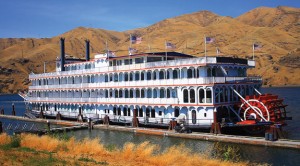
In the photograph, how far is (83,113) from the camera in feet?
166

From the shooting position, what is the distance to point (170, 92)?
38875 mm

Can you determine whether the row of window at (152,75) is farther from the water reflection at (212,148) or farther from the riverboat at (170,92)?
the water reflection at (212,148)

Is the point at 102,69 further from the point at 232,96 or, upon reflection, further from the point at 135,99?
the point at 232,96

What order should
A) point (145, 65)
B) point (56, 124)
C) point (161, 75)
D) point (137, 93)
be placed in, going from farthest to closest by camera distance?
point (56, 124) → point (137, 93) → point (145, 65) → point (161, 75)

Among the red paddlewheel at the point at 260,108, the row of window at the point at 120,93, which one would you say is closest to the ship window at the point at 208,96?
the red paddlewheel at the point at 260,108

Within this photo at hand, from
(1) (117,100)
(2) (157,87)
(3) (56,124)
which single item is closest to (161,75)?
(2) (157,87)

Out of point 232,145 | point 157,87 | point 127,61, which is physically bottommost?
point 232,145

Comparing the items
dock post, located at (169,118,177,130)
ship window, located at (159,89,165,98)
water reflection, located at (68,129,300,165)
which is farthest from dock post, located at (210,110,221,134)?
ship window, located at (159,89,165,98)

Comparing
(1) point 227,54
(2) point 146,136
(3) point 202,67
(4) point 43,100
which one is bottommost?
(2) point 146,136

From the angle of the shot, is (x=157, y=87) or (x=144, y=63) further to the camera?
(x=144, y=63)

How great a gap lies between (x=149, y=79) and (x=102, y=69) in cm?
831

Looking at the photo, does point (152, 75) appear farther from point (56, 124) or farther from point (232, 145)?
point (56, 124)

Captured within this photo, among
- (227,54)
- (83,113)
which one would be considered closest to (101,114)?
(83,113)

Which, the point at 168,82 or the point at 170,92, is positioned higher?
the point at 168,82
